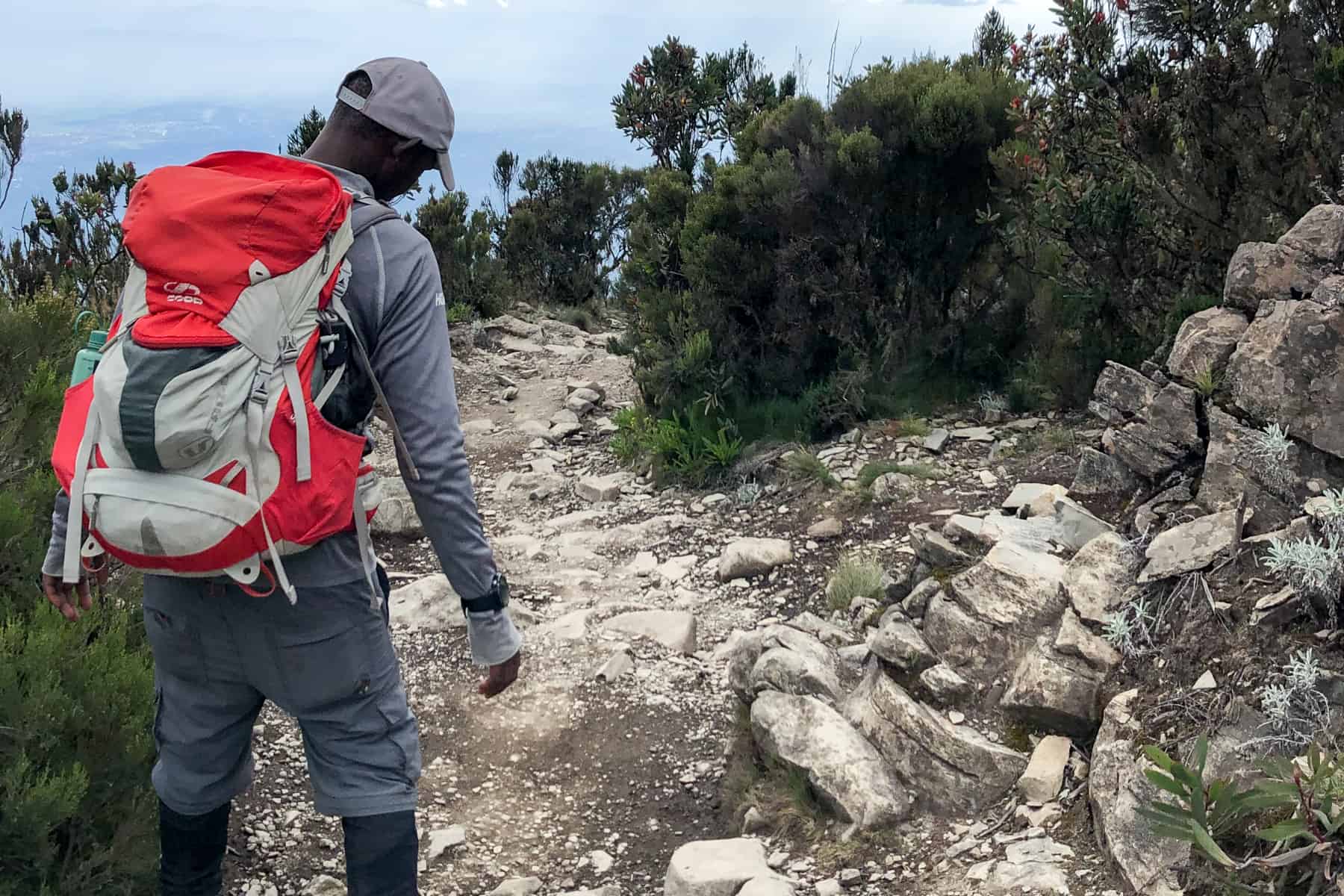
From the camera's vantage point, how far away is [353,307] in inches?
87.0

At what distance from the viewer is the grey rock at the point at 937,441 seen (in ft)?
21.4

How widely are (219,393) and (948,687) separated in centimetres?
256

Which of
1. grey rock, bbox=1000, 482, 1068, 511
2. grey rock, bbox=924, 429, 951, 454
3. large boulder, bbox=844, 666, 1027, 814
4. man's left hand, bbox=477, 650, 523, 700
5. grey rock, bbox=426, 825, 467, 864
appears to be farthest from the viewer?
grey rock, bbox=924, 429, 951, 454

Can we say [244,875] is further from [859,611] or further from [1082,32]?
[1082,32]

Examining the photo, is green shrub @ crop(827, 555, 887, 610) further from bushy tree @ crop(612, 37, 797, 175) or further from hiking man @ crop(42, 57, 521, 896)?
bushy tree @ crop(612, 37, 797, 175)

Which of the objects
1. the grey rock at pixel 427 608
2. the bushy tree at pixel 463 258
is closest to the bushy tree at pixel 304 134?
the bushy tree at pixel 463 258

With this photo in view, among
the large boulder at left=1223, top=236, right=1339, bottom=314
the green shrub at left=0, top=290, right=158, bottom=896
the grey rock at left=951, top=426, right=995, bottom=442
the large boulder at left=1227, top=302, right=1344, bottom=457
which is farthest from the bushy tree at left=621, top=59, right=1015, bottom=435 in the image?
the green shrub at left=0, top=290, right=158, bottom=896

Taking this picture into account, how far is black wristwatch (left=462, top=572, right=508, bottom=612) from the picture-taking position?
2.27 m

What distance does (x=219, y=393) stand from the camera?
196 cm

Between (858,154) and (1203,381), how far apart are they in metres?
3.38

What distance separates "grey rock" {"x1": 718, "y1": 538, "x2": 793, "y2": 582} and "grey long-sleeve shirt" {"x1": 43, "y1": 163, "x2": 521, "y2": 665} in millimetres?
3680

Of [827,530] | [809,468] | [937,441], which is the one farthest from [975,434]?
[827,530]

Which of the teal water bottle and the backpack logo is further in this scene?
the teal water bottle

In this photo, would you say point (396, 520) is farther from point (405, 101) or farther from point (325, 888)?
point (405, 101)
